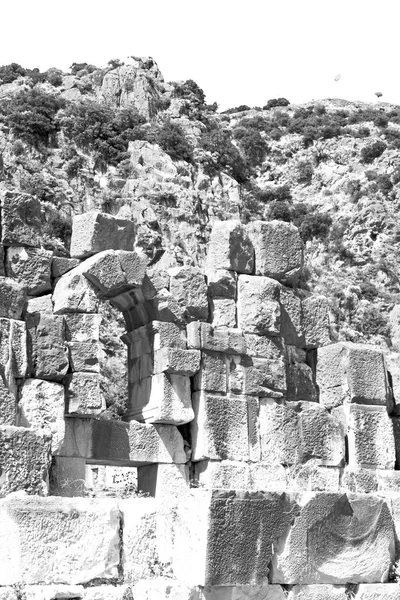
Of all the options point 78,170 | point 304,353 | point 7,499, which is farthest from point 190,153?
point 7,499

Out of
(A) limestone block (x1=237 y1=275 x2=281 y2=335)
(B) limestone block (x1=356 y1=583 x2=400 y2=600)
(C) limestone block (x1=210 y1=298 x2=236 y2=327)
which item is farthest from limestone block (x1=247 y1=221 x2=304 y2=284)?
(B) limestone block (x1=356 y1=583 x2=400 y2=600)

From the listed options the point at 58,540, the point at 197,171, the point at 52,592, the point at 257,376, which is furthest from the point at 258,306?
the point at 197,171

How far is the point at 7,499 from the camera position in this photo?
8328 millimetres

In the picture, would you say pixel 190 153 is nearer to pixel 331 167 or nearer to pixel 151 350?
pixel 331 167

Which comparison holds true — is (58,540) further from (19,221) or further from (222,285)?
(222,285)

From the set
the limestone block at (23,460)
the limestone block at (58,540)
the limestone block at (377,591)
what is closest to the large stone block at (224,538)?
the limestone block at (58,540)

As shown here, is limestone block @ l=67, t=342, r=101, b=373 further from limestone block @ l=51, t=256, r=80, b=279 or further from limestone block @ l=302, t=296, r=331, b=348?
limestone block @ l=302, t=296, r=331, b=348

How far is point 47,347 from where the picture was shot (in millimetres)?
12375

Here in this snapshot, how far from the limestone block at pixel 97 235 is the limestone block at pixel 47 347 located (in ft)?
4.35

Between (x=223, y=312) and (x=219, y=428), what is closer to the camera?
(x=219, y=428)

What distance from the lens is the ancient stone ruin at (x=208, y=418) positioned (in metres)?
9.00

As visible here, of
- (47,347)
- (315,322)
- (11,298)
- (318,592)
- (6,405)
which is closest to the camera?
(318,592)

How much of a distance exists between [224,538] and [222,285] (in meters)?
5.77

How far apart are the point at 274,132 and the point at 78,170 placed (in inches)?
646
